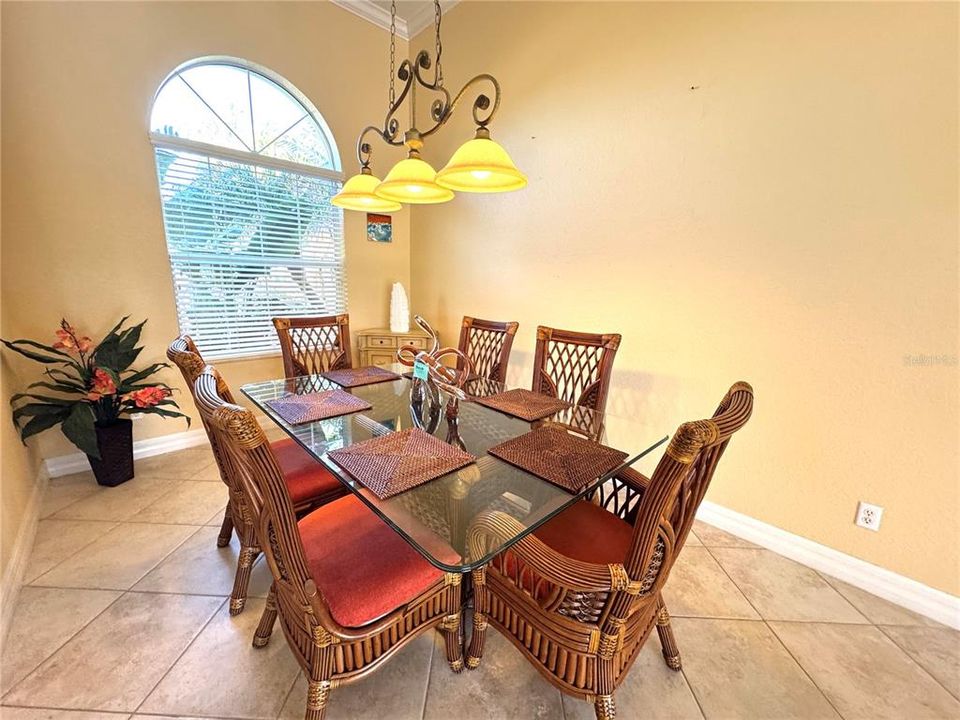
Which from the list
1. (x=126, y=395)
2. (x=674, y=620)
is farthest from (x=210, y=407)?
(x=126, y=395)

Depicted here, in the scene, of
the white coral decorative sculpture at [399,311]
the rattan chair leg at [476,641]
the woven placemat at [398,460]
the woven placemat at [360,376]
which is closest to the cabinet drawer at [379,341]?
the white coral decorative sculpture at [399,311]

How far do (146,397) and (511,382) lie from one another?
2.33 meters

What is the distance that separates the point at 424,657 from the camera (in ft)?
4.37

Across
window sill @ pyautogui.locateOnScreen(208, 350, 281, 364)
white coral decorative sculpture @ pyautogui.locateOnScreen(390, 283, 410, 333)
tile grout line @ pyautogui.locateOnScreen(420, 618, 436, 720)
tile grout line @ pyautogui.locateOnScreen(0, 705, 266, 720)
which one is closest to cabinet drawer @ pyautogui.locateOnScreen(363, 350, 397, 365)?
white coral decorative sculpture @ pyautogui.locateOnScreen(390, 283, 410, 333)

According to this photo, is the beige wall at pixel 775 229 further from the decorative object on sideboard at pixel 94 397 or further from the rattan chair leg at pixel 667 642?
the decorative object on sideboard at pixel 94 397

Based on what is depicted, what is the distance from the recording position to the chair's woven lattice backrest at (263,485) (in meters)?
0.74

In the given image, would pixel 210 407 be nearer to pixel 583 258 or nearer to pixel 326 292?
pixel 583 258

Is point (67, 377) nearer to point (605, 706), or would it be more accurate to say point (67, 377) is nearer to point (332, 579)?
point (332, 579)

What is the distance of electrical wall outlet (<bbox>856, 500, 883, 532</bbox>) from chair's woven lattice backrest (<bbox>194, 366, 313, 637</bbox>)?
7.23 ft

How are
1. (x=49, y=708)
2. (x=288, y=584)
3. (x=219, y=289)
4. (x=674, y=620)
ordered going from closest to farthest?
(x=288, y=584) < (x=49, y=708) < (x=674, y=620) < (x=219, y=289)

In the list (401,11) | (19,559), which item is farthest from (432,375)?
Answer: (401,11)

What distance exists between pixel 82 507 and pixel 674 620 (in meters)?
3.02

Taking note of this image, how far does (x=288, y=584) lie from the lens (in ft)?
3.28

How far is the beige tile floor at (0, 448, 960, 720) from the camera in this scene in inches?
46.4
